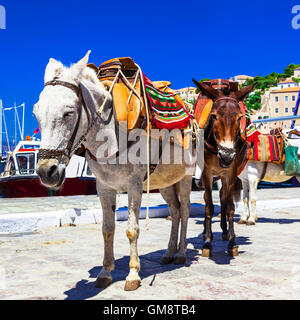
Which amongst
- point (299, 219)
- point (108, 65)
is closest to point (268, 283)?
point (108, 65)

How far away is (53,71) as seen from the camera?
317cm

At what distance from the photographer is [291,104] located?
114 meters

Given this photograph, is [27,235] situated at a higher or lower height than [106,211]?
Result: lower

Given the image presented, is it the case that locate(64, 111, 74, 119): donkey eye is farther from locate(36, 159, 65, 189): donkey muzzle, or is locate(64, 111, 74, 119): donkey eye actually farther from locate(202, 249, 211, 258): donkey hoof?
locate(202, 249, 211, 258): donkey hoof

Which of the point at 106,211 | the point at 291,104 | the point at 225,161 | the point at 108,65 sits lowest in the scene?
the point at 106,211

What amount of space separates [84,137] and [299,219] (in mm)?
7014

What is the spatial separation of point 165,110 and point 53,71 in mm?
1666

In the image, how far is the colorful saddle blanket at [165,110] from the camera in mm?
4168

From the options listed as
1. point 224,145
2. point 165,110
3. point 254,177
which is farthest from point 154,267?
point 254,177

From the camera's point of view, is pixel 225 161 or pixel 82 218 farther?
pixel 82 218

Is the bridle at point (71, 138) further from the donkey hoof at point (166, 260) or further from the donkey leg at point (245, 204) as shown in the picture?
the donkey leg at point (245, 204)

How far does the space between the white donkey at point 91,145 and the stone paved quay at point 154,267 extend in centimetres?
33

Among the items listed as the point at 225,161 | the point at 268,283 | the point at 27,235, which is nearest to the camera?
the point at 268,283
